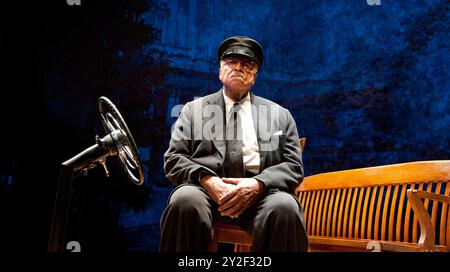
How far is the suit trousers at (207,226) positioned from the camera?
6.81 ft

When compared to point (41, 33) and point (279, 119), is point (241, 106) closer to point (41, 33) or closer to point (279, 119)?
point (279, 119)

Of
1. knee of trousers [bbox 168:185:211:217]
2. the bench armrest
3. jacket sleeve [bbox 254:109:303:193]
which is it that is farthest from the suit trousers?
the bench armrest

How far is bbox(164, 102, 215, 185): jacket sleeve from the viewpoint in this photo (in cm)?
231

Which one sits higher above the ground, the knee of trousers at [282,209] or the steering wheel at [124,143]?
the steering wheel at [124,143]

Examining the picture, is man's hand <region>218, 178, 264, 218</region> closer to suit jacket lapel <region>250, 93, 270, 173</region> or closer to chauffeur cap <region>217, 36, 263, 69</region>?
suit jacket lapel <region>250, 93, 270, 173</region>

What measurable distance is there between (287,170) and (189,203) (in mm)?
671

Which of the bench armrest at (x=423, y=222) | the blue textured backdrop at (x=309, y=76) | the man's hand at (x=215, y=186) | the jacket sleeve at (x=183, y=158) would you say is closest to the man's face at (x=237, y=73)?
the jacket sleeve at (x=183, y=158)

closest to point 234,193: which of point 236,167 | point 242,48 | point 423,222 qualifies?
point 236,167

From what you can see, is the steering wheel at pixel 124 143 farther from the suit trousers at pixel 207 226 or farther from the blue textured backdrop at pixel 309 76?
the blue textured backdrop at pixel 309 76

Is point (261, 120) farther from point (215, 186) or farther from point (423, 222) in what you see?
point (423, 222)

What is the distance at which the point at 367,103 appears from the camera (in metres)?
4.45

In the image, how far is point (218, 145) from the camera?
256cm

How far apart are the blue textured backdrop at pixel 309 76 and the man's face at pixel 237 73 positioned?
2.02 meters

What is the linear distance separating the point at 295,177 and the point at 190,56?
2.90m
